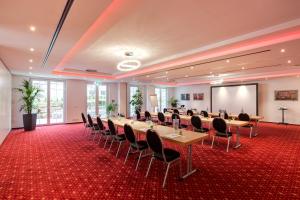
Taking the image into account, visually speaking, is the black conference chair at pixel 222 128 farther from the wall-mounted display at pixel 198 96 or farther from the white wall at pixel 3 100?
the wall-mounted display at pixel 198 96

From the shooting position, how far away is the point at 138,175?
336 cm

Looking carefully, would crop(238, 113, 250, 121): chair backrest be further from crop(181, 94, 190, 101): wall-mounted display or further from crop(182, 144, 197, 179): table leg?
crop(181, 94, 190, 101): wall-mounted display

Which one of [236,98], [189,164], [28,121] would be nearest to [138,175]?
[189,164]

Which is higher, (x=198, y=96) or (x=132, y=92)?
(x=132, y=92)

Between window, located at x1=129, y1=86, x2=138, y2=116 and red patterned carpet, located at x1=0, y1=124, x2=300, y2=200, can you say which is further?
window, located at x1=129, y1=86, x2=138, y2=116

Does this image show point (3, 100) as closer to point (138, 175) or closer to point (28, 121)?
point (28, 121)

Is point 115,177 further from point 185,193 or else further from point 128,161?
point 185,193

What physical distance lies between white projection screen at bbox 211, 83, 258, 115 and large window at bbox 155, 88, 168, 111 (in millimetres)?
4721

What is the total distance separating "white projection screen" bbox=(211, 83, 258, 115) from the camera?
1069cm

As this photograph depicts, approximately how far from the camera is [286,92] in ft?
31.5

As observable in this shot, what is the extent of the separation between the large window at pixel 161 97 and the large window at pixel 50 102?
26.6 feet

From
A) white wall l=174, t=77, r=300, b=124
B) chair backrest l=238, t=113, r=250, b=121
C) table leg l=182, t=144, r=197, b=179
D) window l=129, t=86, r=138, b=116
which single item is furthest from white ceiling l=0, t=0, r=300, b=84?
window l=129, t=86, r=138, b=116

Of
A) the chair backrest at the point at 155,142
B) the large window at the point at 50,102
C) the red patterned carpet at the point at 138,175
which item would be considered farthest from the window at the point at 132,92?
the chair backrest at the point at 155,142

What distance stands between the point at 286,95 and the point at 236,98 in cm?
270
